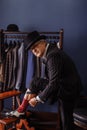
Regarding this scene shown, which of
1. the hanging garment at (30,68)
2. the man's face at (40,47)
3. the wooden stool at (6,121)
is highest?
the man's face at (40,47)

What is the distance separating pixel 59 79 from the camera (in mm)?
2072

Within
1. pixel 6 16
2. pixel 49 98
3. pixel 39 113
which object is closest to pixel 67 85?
pixel 49 98

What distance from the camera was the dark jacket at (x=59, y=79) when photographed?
2.06m

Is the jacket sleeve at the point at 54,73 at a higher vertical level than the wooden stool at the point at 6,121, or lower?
higher

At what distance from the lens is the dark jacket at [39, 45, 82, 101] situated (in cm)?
206

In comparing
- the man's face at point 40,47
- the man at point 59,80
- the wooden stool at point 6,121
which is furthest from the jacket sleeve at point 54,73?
the wooden stool at point 6,121

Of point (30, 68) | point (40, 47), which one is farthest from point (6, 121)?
point (40, 47)

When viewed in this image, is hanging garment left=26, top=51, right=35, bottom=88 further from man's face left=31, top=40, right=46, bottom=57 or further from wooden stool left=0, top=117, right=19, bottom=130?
man's face left=31, top=40, right=46, bottom=57

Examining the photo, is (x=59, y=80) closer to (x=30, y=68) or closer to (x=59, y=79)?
(x=59, y=79)

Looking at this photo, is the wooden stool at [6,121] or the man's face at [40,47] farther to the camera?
the wooden stool at [6,121]

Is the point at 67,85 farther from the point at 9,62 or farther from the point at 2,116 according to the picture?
the point at 9,62

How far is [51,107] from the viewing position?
3404 millimetres

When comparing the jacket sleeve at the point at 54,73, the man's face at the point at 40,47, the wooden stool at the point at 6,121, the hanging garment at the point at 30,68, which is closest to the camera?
the jacket sleeve at the point at 54,73

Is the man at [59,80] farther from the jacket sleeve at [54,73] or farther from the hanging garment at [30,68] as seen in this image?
the hanging garment at [30,68]
